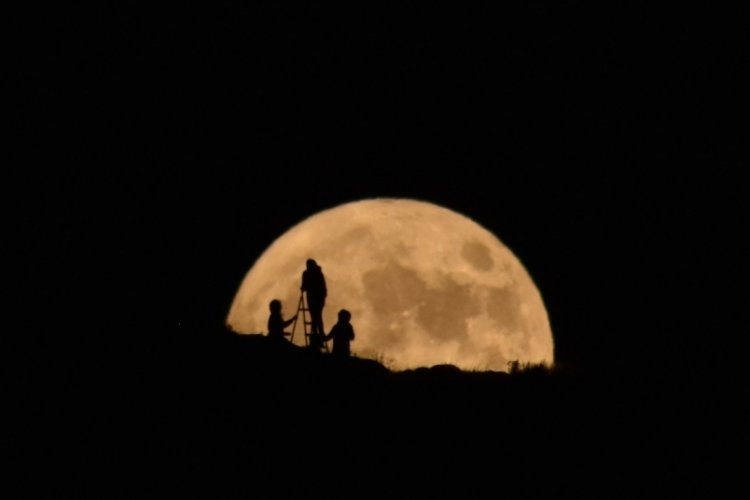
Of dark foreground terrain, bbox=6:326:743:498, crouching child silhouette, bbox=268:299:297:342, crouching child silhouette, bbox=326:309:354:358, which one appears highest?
crouching child silhouette, bbox=268:299:297:342

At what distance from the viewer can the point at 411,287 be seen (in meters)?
13.7

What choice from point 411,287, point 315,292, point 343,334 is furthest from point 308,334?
point 411,287

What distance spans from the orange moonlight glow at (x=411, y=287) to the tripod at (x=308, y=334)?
0.26 m

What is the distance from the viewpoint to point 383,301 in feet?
44.2

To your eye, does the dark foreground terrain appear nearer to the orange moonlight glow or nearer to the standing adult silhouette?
the standing adult silhouette

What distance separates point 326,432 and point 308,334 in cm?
393

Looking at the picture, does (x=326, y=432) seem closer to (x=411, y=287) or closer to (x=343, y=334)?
(x=343, y=334)

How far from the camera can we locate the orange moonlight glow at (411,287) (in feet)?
43.4

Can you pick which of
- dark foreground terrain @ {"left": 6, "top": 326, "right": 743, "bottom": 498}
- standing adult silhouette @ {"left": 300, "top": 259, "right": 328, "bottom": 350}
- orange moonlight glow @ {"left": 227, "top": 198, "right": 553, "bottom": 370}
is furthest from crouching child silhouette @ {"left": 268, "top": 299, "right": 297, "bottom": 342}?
dark foreground terrain @ {"left": 6, "top": 326, "right": 743, "bottom": 498}

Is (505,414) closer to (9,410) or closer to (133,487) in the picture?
(133,487)

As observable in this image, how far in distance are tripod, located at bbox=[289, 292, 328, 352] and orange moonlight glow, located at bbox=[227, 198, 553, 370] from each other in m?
0.26

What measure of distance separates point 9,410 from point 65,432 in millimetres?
945

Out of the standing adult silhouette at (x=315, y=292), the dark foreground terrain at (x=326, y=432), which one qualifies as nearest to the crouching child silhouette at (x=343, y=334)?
the standing adult silhouette at (x=315, y=292)

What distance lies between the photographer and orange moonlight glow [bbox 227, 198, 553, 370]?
13234 mm
